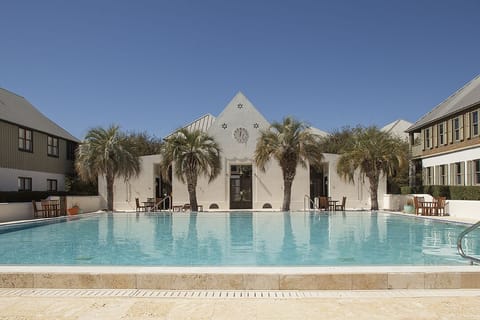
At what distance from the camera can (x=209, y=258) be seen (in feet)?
35.3

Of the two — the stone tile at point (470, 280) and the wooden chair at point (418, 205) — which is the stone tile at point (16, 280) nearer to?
the stone tile at point (470, 280)

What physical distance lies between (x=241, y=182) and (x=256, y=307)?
24.7 m

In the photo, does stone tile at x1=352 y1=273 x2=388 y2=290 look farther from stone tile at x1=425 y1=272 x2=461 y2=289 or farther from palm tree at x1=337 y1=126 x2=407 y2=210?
palm tree at x1=337 y1=126 x2=407 y2=210

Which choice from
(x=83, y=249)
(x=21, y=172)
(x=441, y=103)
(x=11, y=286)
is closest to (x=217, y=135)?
(x=21, y=172)

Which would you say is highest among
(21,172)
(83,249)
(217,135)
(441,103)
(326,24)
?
(326,24)

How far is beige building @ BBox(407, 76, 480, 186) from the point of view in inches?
938

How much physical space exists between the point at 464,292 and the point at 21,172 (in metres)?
25.5

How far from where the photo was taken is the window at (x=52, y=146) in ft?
96.4

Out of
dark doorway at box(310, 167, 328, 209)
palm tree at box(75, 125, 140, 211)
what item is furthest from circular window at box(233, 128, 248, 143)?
palm tree at box(75, 125, 140, 211)

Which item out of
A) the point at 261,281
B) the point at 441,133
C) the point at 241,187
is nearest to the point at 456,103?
the point at 441,133

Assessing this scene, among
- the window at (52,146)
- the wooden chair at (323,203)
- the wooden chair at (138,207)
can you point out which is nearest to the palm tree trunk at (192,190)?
the wooden chair at (138,207)

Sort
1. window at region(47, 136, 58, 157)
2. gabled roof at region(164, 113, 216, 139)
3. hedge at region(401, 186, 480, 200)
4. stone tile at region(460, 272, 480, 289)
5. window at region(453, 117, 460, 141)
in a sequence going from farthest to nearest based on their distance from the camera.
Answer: gabled roof at region(164, 113, 216, 139), window at region(47, 136, 58, 157), window at region(453, 117, 460, 141), hedge at region(401, 186, 480, 200), stone tile at region(460, 272, 480, 289)

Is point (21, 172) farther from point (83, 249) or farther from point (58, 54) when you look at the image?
point (83, 249)

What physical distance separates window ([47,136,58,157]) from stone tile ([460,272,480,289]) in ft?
92.1
